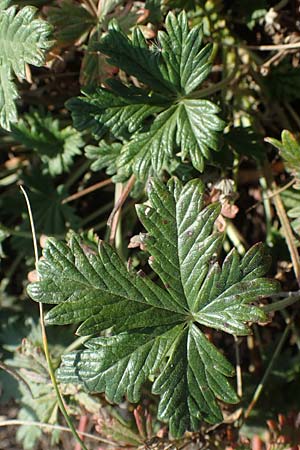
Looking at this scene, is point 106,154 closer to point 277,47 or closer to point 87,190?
point 87,190

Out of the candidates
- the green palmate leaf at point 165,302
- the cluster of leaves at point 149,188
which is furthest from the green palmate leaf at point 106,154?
the green palmate leaf at point 165,302

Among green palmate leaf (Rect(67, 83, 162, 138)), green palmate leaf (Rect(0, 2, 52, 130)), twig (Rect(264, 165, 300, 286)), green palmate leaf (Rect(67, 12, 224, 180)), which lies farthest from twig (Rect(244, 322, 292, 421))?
green palmate leaf (Rect(0, 2, 52, 130))

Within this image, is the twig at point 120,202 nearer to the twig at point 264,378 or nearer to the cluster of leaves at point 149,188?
the cluster of leaves at point 149,188

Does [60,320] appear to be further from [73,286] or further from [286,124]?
[286,124]

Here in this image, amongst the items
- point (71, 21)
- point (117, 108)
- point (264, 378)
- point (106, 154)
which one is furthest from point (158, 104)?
point (264, 378)

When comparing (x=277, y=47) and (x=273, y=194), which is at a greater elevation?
(x=277, y=47)

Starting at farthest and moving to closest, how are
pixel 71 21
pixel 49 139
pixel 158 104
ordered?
1. pixel 49 139
2. pixel 71 21
3. pixel 158 104

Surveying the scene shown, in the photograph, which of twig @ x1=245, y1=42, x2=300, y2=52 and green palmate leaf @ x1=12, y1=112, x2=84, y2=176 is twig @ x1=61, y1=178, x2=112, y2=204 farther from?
twig @ x1=245, y1=42, x2=300, y2=52
